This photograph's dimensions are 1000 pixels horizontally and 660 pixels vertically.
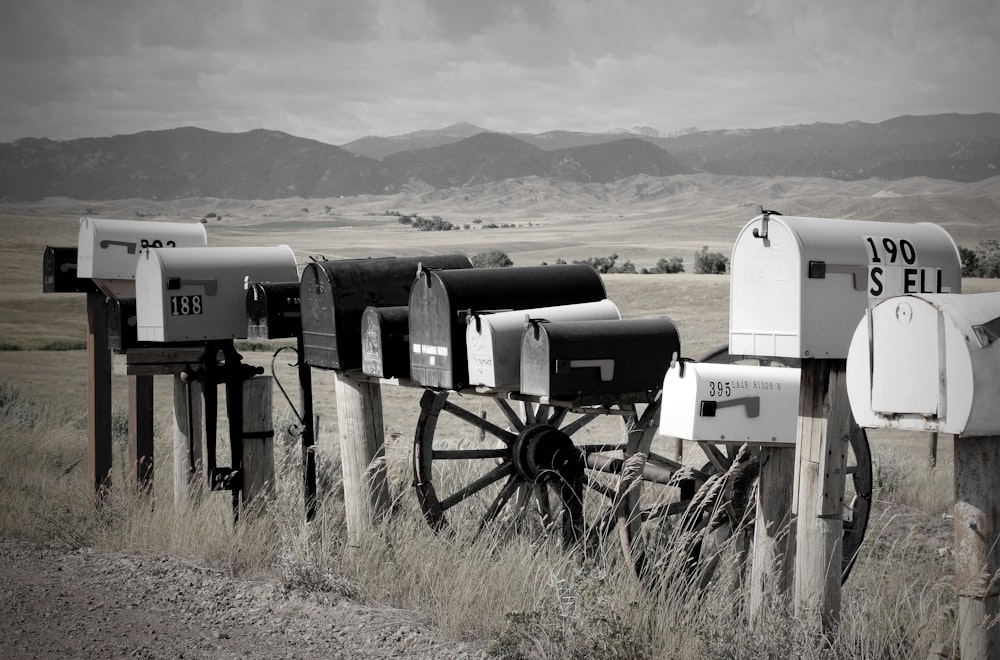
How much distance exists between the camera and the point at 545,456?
5844 mm

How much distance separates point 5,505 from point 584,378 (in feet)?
11.1

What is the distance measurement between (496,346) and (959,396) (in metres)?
2.30

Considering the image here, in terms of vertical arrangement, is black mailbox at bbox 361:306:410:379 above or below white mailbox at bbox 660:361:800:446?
above

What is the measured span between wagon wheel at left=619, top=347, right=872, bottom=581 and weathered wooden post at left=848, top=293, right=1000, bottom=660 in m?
1.41

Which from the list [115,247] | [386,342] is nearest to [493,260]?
[115,247]

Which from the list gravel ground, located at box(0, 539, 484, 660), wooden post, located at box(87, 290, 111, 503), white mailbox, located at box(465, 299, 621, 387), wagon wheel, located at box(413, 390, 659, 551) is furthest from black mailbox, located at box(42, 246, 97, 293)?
white mailbox, located at box(465, 299, 621, 387)

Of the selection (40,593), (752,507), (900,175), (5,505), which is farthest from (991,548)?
(900,175)

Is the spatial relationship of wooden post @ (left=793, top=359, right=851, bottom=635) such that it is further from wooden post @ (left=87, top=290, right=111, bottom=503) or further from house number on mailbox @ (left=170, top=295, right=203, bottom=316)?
wooden post @ (left=87, top=290, right=111, bottom=503)

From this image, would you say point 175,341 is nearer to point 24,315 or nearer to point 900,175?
point 24,315

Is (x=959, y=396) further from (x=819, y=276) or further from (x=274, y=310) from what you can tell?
(x=274, y=310)

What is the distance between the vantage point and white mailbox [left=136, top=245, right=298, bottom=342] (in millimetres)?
5938

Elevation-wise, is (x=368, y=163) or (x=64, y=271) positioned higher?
(x=368, y=163)

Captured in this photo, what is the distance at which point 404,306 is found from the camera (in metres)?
5.55

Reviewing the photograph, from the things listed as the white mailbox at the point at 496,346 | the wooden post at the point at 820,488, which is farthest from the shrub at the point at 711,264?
the wooden post at the point at 820,488
